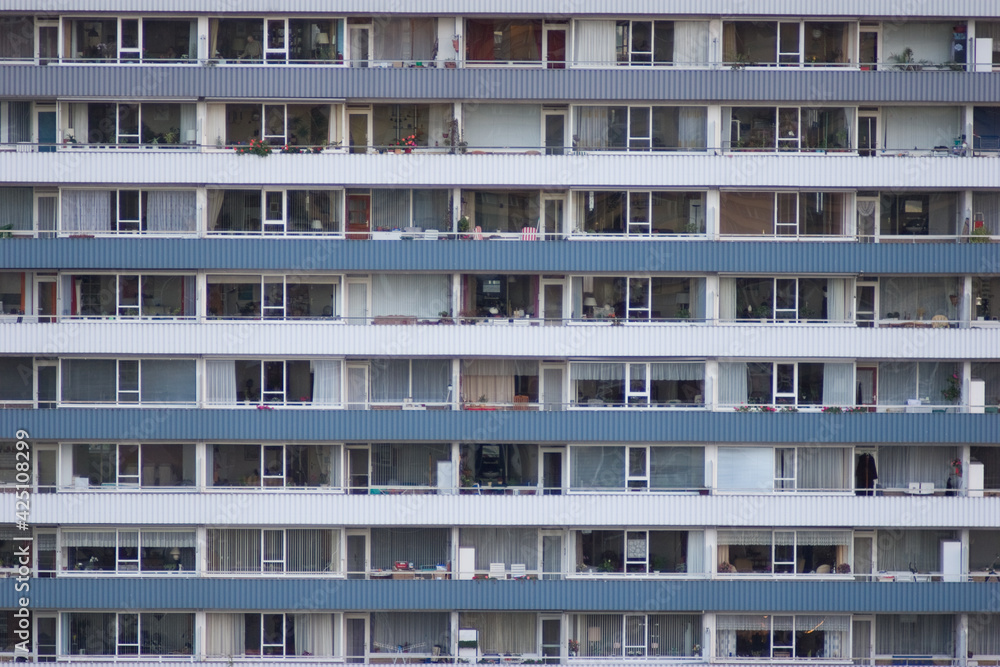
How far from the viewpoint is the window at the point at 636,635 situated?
3925cm

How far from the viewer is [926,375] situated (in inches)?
1569

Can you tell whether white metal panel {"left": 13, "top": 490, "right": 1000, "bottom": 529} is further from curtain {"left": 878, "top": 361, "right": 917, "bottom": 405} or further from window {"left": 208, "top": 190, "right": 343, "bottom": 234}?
window {"left": 208, "top": 190, "right": 343, "bottom": 234}

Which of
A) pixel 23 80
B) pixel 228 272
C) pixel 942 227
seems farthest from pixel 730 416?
pixel 23 80

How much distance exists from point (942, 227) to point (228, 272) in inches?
920

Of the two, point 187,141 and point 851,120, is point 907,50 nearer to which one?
point 851,120

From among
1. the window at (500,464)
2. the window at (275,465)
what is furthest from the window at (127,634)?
the window at (500,464)

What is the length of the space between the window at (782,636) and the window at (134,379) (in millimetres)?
18711

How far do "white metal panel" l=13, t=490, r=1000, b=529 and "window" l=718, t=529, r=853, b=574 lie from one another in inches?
28.2

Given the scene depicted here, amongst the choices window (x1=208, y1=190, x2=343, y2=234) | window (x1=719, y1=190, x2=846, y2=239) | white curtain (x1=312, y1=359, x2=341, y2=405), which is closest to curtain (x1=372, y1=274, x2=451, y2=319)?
white curtain (x1=312, y1=359, x2=341, y2=405)

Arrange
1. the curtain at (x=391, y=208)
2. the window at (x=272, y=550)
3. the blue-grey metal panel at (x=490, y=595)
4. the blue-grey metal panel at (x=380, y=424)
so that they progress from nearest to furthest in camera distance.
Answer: the blue-grey metal panel at (x=490, y=595) < the blue-grey metal panel at (x=380, y=424) < the window at (x=272, y=550) < the curtain at (x=391, y=208)

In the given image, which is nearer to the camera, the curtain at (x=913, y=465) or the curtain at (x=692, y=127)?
the curtain at (x=692, y=127)

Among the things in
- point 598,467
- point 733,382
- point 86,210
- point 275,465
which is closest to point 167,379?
point 275,465

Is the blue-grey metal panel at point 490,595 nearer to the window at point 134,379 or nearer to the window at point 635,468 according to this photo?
the window at point 635,468

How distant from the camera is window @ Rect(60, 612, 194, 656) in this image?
38812 mm
